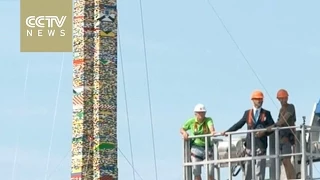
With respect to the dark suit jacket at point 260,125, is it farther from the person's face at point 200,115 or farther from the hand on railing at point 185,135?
the hand on railing at point 185,135

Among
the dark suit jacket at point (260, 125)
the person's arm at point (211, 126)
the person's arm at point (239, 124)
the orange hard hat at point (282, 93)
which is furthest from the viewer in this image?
the person's arm at point (211, 126)

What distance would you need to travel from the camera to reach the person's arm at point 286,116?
2381 cm

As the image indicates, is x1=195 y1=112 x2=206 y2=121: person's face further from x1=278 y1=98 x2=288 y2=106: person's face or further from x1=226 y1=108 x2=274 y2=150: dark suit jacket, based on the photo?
x1=278 y1=98 x2=288 y2=106: person's face

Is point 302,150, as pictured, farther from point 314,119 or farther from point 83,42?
point 83,42

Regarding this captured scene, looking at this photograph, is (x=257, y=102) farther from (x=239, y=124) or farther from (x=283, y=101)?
(x=239, y=124)

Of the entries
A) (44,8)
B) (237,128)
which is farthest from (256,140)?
(44,8)

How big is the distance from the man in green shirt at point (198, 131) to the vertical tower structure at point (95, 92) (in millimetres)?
3377

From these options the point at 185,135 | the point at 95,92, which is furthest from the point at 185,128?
the point at 95,92

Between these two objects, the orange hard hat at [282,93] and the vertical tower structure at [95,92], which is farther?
the vertical tower structure at [95,92]

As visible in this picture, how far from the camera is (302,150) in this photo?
934 inches

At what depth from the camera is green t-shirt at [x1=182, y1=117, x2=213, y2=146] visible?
2498 cm

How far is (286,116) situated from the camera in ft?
78.2

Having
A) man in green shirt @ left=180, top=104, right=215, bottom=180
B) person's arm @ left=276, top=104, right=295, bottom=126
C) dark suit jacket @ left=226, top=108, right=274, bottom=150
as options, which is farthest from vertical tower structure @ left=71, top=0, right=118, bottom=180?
person's arm @ left=276, top=104, right=295, bottom=126

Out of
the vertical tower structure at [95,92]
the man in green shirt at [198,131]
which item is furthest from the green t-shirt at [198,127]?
the vertical tower structure at [95,92]
